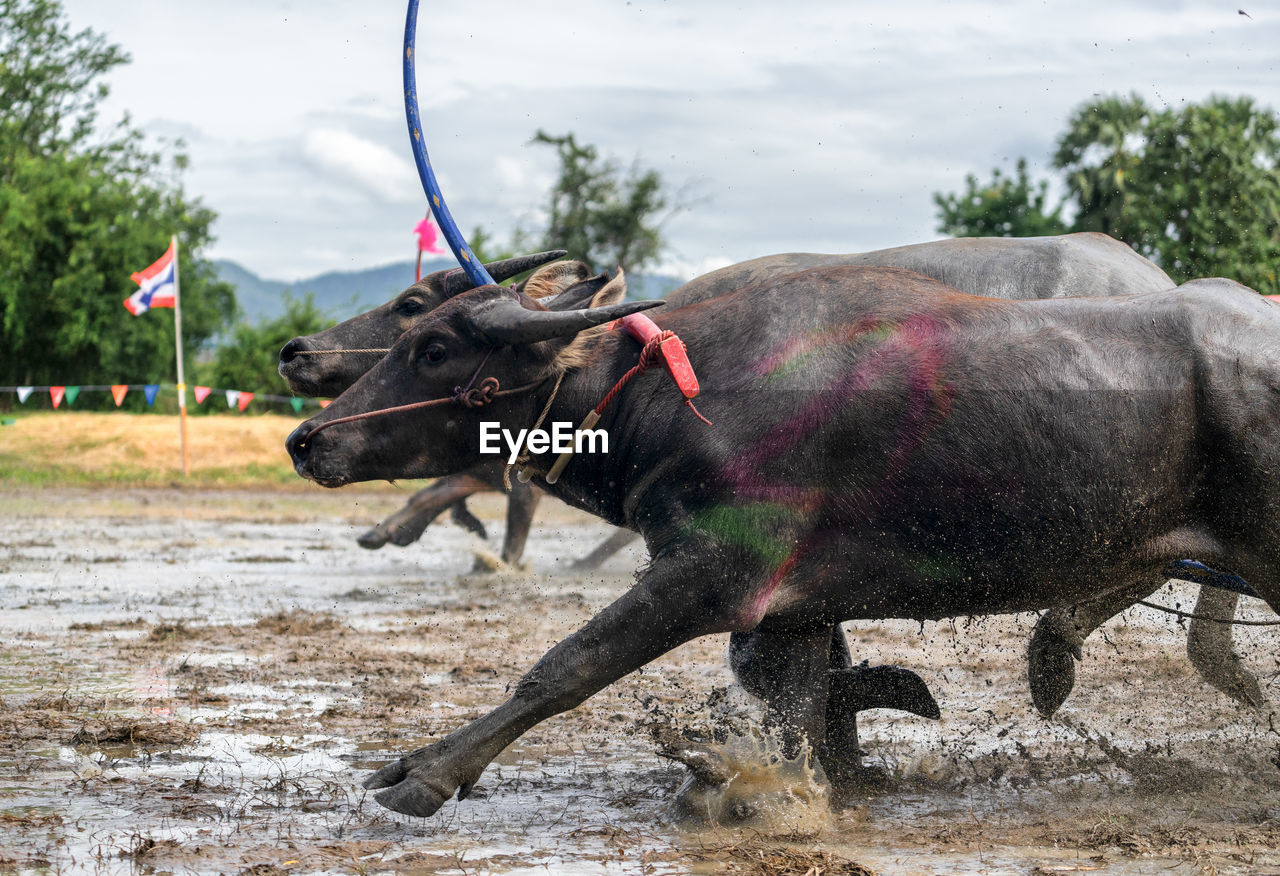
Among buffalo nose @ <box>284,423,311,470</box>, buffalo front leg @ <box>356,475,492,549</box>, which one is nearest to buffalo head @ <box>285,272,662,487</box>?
buffalo nose @ <box>284,423,311,470</box>

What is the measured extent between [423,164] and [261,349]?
2920cm

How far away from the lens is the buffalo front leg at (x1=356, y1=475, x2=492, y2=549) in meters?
11.8

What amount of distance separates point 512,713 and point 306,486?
17.9 m

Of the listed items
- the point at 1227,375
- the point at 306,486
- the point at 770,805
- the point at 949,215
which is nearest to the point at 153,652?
the point at 770,805

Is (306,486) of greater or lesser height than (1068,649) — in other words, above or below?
below

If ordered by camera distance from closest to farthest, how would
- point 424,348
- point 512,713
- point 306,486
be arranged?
point 512,713, point 424,348, point 306,486

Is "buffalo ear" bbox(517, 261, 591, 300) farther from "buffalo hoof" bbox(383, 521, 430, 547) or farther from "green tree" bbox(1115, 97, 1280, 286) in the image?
"green tree" bbox(1115, 97, 1280, 286)

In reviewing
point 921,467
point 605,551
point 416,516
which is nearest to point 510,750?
point 921,467

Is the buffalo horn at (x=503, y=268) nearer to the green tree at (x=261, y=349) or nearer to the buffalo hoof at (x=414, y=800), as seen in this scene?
the buffalo hoof at (x=414, y=800)

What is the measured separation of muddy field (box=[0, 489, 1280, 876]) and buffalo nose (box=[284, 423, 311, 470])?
114 centimetres

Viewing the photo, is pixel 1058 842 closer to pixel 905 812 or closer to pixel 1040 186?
pixel 905 812

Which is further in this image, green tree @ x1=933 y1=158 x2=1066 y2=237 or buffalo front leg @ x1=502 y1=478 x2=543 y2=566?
green tree @ x1=933 y1=158 x2=1066 y2=237

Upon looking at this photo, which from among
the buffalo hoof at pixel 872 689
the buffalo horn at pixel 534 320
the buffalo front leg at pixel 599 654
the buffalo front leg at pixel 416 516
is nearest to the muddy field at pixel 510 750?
the buffalo front leg at pixel 599 654

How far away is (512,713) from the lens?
4371 mm
